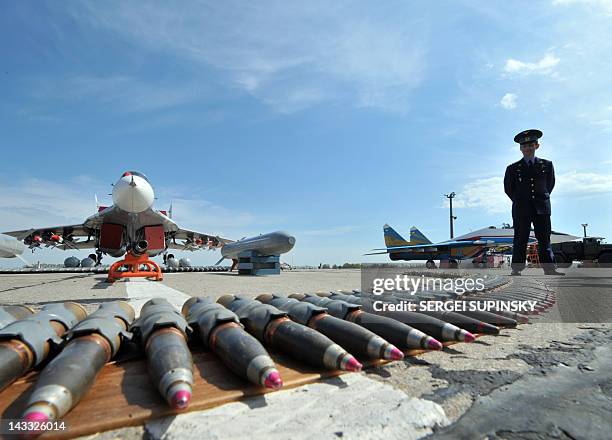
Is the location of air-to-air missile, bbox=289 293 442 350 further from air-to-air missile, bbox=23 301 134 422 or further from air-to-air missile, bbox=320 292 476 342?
air-to-air missile, bbox=23 301 134 422

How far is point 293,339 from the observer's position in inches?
134

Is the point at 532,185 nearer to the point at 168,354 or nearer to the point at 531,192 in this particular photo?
the point at 531,192

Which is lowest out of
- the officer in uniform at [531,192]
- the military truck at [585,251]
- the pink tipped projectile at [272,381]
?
the pink tipped projectile at [272,381]

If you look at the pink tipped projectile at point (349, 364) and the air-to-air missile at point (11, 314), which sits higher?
the air-to-air missile at point (11, 314)

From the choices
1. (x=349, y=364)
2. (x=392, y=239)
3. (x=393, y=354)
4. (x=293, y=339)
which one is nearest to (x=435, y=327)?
(x=393, y=354)

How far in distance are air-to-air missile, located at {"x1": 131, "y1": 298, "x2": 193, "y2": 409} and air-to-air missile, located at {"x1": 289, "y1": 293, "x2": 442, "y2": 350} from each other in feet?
6.55

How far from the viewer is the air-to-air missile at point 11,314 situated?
374 centimetres

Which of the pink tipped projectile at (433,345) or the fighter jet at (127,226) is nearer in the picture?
the pink tipped projectile at (433,345)

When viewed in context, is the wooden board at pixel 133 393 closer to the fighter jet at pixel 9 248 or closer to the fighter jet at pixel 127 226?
the fighter jet at pixel 9 248

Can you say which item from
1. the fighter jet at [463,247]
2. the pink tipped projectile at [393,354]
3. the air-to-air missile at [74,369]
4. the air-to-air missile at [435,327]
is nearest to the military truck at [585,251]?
the fighter jet at [463,247]

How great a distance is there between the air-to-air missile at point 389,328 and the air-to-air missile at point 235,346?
1.55m

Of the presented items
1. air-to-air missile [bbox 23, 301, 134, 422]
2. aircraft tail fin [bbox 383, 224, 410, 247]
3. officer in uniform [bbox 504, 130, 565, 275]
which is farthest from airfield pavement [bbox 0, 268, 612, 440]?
aircraft tail fin [bbox 383, 224, 410, 247]

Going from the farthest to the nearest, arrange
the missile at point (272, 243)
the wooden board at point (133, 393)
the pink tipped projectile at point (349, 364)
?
the missile at point (272, 243)
the pink tipped projectile at point (349, 364)
the wooden board at point (133, 393)

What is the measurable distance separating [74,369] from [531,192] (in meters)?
8.91
